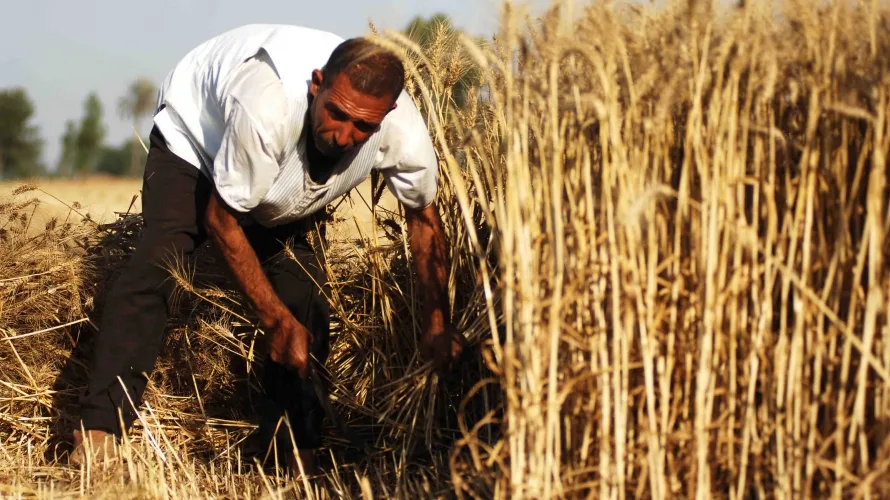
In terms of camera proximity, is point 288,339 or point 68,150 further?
point 68,150

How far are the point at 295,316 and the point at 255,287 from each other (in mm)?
538

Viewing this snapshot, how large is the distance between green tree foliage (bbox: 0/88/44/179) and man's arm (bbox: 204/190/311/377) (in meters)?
40.4

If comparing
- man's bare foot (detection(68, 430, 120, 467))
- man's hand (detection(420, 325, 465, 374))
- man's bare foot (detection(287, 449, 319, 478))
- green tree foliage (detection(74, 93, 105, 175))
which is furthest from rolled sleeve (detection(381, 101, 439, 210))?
green tree foliage (detection(74, 93, 105, 175))

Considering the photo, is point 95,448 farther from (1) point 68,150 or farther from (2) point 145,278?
(1) point 68,150

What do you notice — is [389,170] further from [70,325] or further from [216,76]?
[70,325]

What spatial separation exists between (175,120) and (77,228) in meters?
1.13

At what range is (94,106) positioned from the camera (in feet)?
166

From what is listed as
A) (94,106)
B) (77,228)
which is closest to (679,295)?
(77,228)

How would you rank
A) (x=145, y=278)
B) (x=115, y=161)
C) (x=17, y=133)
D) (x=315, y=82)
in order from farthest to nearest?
(x=115, y=161)
(x=17, y=133)
(x=145, y=278)
(x=315, y=82)

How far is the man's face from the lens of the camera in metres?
2.56

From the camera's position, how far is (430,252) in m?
2.95

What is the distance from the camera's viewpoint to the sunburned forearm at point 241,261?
274cm

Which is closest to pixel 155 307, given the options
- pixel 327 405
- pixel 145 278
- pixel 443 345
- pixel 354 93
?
pixel 145 278

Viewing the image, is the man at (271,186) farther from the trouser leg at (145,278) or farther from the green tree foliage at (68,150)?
the green tree foliage at (68,150)
